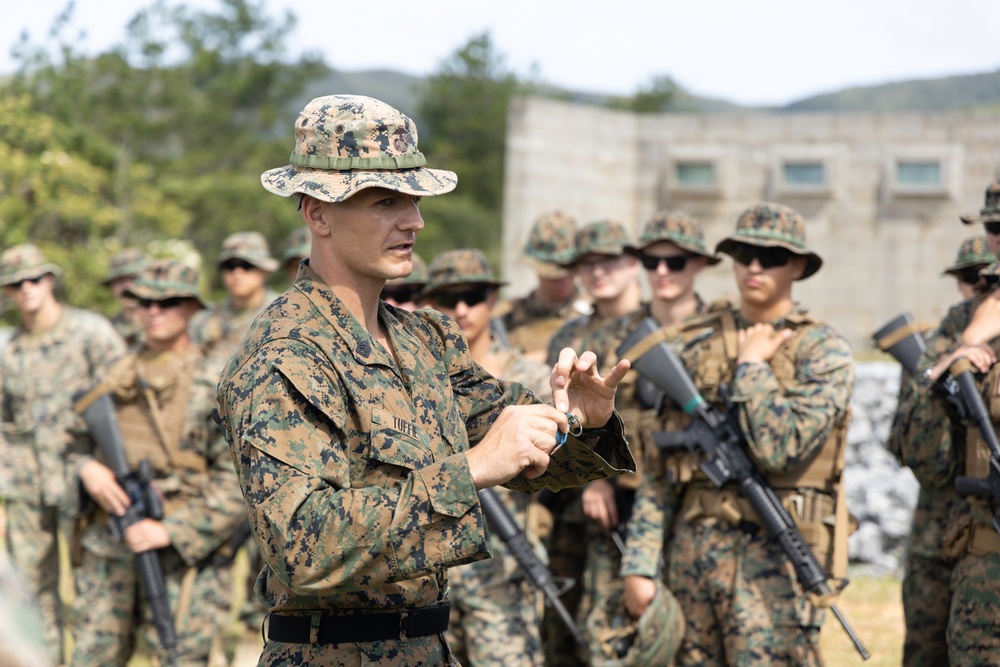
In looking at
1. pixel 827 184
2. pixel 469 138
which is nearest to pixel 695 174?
pixel 827 184

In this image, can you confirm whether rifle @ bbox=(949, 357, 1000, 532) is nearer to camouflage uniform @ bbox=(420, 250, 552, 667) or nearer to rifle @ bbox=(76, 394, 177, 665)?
camouflage uniform @ bbox=(420, 250, 552, 667)

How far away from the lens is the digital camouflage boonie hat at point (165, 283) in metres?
6.46

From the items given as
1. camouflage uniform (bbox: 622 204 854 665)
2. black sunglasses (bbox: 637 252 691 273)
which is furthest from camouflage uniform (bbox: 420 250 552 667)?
black sunglasses (bbox: 637 252 691 273)

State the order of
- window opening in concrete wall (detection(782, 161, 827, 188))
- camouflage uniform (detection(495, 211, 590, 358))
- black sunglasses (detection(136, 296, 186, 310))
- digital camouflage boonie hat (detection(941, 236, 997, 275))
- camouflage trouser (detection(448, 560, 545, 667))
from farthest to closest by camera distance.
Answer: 1. window opening in concrete wall (detection(782, 161, 827, 188))
2. camouflage uniform (detection(495, 211, 590, 358))
3. digital camouflage boonie hat (detection(941, 236, 997, 275))
4. black sunglasses (detection(136, 296, 186, 310))
5. camouflage trouser (detection(448, 560, 545, 667))

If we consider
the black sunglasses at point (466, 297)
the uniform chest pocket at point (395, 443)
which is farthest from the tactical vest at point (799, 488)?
the uniform chest pocket at point (395, 443)

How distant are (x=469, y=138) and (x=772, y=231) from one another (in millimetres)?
48008

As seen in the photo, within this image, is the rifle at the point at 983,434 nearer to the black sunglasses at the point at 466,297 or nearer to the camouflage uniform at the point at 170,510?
the black sunglasses at the point at 466,297

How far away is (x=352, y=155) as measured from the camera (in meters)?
2.92

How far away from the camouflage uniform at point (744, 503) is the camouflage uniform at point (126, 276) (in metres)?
5.32

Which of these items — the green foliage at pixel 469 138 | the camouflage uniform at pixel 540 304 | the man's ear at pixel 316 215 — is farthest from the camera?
the green foliage at pixel 469 138

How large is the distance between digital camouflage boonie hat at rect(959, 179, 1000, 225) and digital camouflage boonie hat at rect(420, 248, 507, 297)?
2274 millimetres

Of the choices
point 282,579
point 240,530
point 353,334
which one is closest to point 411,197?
point 353,334

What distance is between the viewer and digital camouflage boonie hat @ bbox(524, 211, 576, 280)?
7.86m

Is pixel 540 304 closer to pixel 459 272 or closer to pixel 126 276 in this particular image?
pixel 459 272
